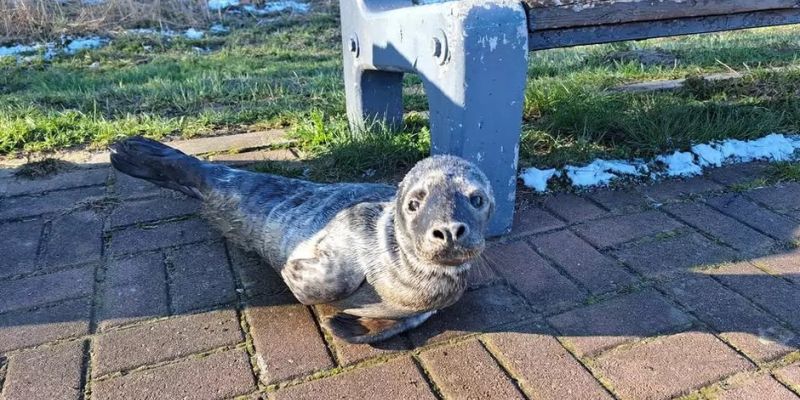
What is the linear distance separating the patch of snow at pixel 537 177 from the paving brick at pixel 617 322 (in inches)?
39.0

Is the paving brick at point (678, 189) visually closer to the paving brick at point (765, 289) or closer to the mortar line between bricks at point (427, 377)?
the paving brick at point (765, 289)

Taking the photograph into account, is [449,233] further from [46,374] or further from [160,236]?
[160,236]

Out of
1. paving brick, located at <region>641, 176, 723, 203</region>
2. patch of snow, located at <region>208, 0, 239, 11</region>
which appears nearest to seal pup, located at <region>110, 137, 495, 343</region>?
paving brick, located at <region>641, 176, 723, 203</region>

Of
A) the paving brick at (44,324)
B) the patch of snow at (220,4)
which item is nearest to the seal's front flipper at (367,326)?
the paving brick at (44,324)

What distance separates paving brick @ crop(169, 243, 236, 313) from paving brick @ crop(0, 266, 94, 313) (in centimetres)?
34

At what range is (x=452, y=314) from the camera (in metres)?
2.38

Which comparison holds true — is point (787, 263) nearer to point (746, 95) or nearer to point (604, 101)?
point (604, 101)

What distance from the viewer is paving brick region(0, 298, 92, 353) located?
7.26ft

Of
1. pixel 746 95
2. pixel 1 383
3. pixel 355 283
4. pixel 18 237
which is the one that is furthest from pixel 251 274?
pixel 746 95

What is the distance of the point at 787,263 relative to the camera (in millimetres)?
2676

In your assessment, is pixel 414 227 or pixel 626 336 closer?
pixel 414 227

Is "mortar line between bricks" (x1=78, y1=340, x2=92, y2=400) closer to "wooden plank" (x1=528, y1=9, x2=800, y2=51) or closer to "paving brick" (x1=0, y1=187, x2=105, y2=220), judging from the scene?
"paving brick" (x1=0, y1=187, x2=105, y2=220)

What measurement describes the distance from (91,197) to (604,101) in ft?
10.2

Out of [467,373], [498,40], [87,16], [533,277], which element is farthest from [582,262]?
[87,16]
